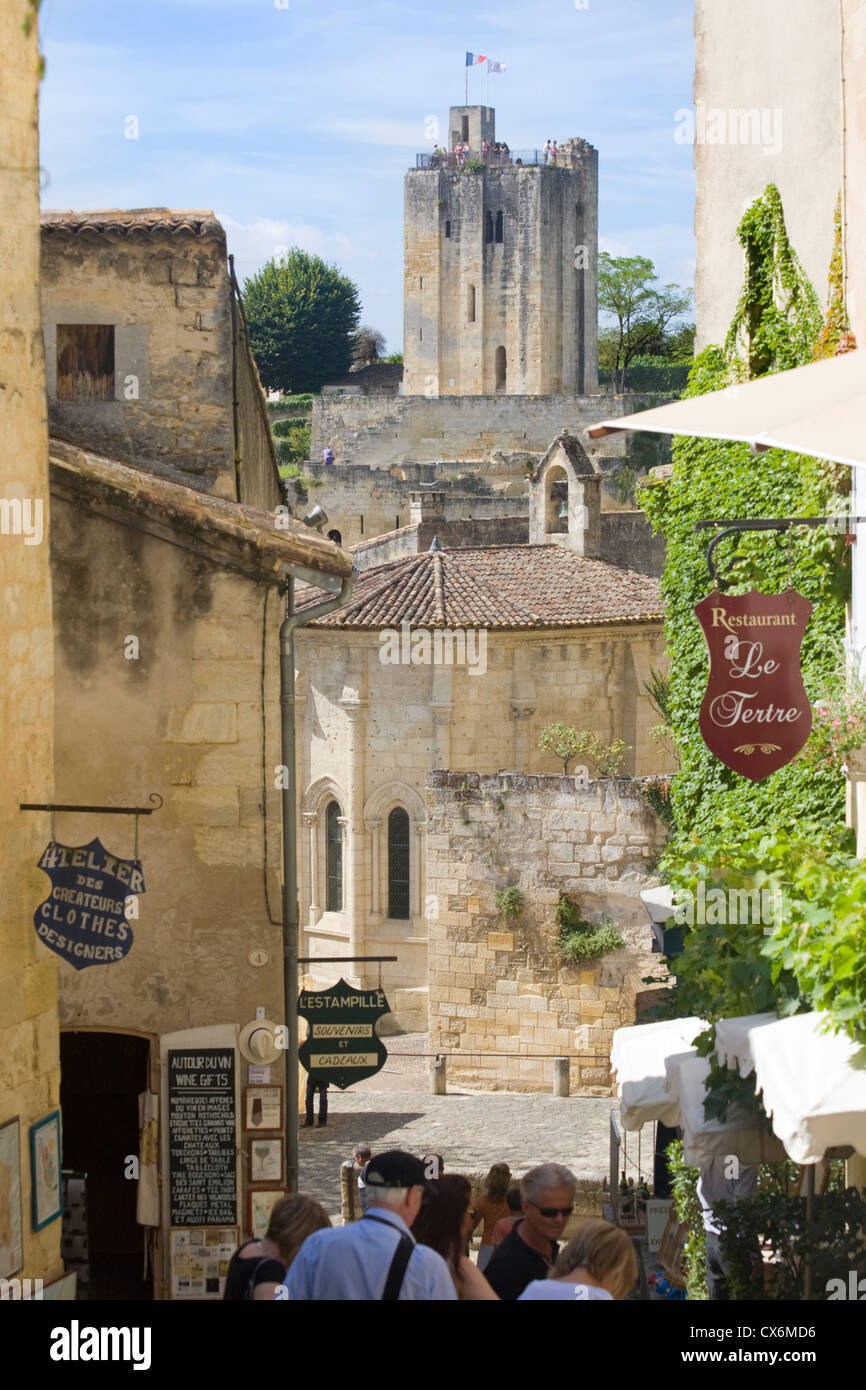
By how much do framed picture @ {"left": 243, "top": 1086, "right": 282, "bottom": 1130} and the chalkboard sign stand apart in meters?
0.09

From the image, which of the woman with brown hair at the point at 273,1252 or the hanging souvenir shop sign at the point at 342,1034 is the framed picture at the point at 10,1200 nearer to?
the woman with brown hair at the point at 273,1252

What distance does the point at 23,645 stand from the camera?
22.1ft

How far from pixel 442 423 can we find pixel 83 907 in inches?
2395

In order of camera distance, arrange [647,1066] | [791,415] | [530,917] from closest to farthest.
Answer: [791,415] < [647,1066] < [530,917]

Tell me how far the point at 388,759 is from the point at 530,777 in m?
6.33

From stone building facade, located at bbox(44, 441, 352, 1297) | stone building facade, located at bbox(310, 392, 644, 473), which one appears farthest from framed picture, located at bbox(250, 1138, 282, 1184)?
stone building facade, located at bbox(310, 392, 644, 473)

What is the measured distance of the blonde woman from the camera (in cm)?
528

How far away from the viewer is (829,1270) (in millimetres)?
7066

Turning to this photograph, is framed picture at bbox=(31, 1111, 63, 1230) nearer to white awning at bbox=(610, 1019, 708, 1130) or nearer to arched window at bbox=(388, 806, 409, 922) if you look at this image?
white awning at bbox=(610, 1019, 708, 1130)

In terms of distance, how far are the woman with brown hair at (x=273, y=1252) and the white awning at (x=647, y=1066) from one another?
3378mm

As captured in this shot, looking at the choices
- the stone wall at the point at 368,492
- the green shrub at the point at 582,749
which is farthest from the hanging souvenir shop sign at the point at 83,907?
the stone wall at the point at 368,492

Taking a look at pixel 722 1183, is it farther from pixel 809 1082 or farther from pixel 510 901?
pixel 510 901

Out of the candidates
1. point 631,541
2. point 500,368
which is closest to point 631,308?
point 500,368
